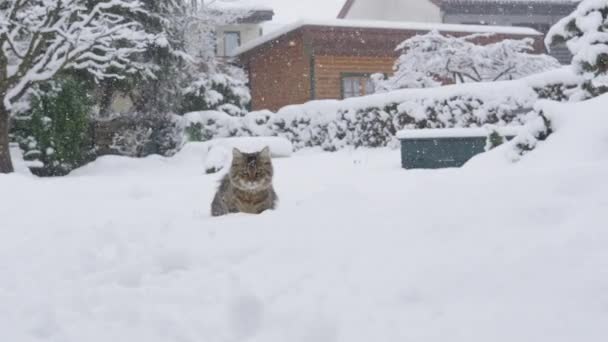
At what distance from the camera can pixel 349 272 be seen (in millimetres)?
2850

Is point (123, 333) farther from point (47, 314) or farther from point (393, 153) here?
point (393, 153)

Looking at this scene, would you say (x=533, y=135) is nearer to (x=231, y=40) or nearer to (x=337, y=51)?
(x=337, y=51)

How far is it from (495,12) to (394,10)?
4870 millimetres

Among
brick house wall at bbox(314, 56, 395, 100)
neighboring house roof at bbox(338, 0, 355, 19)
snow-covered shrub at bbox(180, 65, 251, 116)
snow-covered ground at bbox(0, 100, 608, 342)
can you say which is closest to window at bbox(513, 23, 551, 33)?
brick house wall at bbox(314, 56, 395, 100)

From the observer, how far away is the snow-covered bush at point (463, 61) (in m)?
17.5

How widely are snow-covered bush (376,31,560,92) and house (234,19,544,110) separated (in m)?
2.26

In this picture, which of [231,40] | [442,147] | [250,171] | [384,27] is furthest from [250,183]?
[231,40]

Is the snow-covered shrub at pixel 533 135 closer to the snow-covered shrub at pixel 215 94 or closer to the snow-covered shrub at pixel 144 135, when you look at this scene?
the snow-covered shrub at pixel 144 135

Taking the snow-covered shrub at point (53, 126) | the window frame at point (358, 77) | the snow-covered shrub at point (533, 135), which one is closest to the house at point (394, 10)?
the window frame at point (358, 77)

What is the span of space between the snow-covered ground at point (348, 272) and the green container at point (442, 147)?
206 inches

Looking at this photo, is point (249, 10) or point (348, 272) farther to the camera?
point (249, 10)

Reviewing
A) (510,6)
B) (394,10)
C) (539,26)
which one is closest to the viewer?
(510,6)

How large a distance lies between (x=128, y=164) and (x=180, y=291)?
11.9m

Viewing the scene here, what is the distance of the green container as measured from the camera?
970cm
